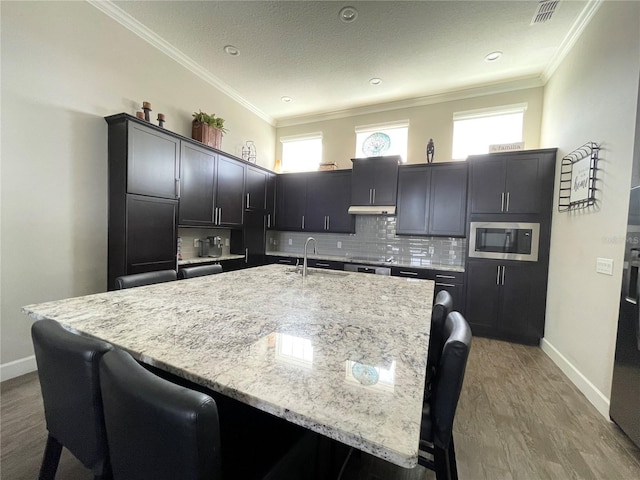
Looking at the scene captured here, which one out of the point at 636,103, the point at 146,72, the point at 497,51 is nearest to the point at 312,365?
the point at 636,103

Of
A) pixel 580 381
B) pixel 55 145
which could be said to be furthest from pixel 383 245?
pixel 55 145

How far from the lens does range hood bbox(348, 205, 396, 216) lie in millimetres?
4059

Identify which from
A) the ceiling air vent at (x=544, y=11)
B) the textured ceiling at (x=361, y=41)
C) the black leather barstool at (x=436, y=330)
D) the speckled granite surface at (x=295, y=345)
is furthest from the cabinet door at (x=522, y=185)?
the black leather barstool at (x=436, y=330)

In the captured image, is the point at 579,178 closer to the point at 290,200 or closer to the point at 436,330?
the point at 436,330

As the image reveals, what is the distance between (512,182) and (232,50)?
3810 mm

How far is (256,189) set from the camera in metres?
4.48

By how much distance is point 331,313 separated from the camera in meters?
1.34

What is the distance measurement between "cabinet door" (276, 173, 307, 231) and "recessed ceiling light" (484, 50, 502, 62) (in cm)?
295

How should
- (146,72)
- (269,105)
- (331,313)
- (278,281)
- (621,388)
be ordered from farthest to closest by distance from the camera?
(269,105) < (146,72) < (278,281) < (621,388) < (331,313)

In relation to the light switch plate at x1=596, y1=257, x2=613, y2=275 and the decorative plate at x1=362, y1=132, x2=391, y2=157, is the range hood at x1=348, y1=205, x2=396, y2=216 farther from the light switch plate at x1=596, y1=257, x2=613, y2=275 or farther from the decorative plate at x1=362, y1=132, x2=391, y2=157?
the light switch plate at x1=596, y1=257, x2=613, y2=275

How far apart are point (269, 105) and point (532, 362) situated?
5.12 meters

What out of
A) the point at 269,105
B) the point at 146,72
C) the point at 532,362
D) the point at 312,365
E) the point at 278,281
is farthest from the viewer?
the point at 269,105

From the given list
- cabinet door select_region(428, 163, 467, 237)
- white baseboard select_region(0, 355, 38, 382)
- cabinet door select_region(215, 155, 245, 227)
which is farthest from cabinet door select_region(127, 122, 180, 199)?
cabinet door select_region(428, 163, 467, 237)

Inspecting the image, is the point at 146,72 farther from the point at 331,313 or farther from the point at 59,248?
the point at 331,313
